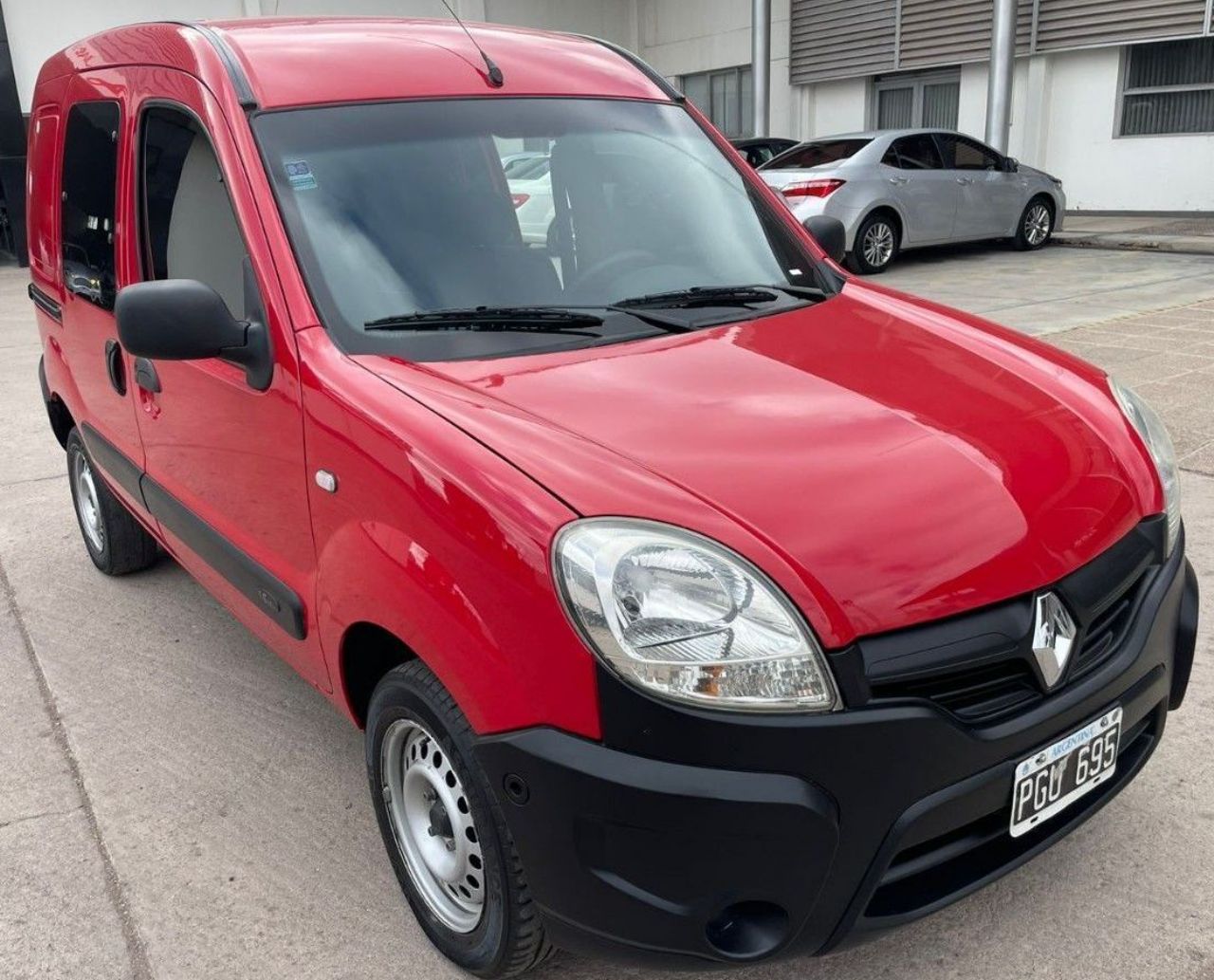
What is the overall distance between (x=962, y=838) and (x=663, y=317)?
51.0 inches

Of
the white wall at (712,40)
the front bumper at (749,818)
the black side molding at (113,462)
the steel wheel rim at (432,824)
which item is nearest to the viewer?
the front bumper at (749,818)

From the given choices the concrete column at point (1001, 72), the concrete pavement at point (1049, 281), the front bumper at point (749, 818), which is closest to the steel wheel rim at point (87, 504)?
the front bumper at point (749, 818)

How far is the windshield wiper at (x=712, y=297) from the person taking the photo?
2.70 metres

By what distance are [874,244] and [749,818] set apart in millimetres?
11174

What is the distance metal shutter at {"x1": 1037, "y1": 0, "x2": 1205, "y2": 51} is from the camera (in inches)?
564

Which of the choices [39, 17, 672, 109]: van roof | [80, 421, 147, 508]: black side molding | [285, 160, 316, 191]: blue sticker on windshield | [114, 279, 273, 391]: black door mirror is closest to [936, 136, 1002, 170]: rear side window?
[39, 17, 672, 109]: van roof

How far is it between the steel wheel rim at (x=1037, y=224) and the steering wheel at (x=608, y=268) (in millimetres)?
12087

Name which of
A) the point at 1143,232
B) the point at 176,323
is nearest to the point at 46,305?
the point at 176,323

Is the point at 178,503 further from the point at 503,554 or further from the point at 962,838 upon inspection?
the point at 962,838

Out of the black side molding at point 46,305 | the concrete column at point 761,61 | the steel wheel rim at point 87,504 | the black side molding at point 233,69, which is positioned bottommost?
the steel wheel rim at point 87,504

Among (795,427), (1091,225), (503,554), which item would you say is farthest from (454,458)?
(1091,225)

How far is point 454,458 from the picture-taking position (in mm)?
1957

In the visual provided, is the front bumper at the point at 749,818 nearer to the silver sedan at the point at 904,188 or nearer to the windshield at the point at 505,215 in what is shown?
the windshield at the point at 505,215

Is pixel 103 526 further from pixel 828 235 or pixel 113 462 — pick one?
pixel 828 235
